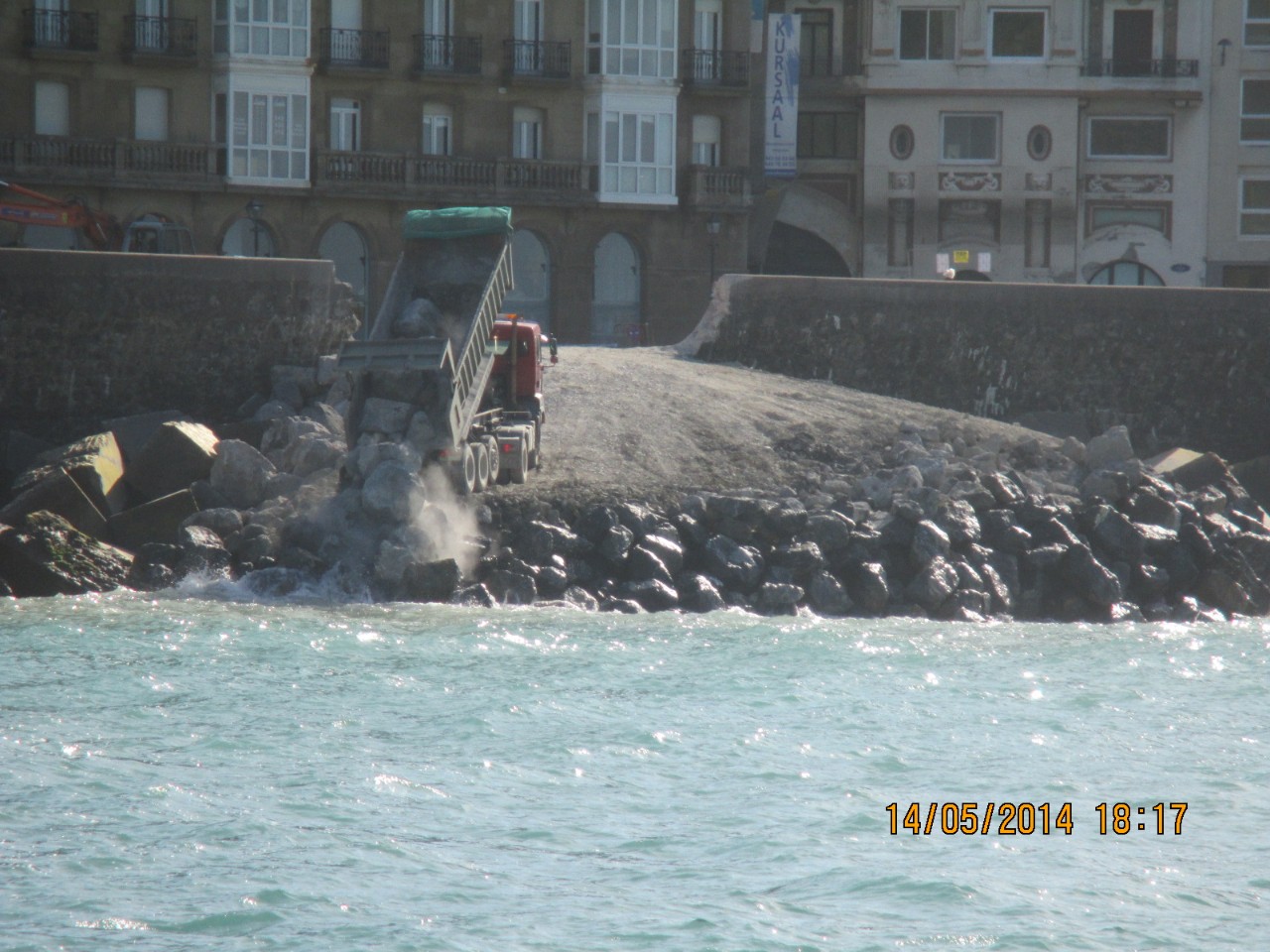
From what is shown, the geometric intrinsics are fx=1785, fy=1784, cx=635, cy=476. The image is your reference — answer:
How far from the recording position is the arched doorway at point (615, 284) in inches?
1553

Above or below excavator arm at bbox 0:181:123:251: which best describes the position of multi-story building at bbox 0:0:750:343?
above

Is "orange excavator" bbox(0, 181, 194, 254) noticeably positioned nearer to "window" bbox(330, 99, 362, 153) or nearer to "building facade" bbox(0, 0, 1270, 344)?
"building facade" bbox(0, 0, 1270, 344)

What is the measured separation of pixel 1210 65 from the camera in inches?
1666

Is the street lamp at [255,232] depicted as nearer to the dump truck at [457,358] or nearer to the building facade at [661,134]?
the building facade at [661,134]

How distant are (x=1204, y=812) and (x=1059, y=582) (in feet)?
26.3

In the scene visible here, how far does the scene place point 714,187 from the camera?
39594mm

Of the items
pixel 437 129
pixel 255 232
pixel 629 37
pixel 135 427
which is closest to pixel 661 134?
pixel 629 37

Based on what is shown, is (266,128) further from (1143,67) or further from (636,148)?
(1143,67)

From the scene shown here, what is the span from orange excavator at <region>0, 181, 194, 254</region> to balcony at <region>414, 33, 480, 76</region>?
8.67 m

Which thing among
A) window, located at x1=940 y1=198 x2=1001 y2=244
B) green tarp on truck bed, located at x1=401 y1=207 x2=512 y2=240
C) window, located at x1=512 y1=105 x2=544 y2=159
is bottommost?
green tarp on truck bed, located at x1=401 y1=207 x2=512 y2=240

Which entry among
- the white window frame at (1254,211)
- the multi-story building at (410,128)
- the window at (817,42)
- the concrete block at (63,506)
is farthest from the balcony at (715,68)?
the concrete block at (63,506)

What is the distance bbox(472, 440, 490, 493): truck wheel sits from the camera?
19.1 meters

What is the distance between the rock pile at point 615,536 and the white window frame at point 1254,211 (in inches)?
910

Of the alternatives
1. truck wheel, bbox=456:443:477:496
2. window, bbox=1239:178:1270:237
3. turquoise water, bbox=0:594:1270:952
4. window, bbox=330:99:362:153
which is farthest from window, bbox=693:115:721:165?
turquoise water, bbox=0:594:1270:952
